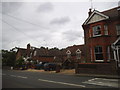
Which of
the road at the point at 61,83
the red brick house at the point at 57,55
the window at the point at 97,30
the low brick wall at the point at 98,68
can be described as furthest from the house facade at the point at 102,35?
the red brick house at the point at 57,55

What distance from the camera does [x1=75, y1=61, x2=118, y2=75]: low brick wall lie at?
14500 mm

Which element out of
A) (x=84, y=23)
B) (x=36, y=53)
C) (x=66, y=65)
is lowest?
(x=66, y=65)

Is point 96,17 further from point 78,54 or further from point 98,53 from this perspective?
point 78,54

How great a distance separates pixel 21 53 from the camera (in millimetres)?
52188

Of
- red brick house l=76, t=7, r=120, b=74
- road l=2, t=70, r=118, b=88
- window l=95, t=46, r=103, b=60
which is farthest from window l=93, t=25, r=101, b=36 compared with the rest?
road l=2, t=70, r=118, b=88

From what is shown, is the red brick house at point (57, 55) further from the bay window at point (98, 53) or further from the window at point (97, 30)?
the window at point (97, 30)

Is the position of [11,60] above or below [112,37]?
below

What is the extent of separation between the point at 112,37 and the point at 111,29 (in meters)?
1.35

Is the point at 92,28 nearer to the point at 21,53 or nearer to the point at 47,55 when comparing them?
the point at 47,55

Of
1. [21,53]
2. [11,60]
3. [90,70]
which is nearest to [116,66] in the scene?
[90,70]

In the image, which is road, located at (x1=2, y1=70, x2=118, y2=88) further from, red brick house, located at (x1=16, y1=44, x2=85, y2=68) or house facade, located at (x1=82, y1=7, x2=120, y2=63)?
red brick house, located at (x1=16, y1=44, x2=85, y2=68)

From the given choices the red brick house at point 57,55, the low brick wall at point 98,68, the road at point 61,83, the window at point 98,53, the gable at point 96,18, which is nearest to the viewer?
the road at point 61,83

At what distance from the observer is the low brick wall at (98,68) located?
14.5 meters

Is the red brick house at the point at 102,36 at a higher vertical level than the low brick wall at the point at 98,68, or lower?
higher
